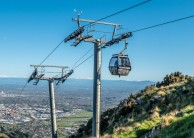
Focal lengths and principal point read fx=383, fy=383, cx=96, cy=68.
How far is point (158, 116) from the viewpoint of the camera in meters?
22.7

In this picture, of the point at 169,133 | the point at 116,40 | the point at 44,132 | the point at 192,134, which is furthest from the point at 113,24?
the point at 44,132

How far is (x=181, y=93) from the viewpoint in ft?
95.0

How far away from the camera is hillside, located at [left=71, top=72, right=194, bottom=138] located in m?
16.2

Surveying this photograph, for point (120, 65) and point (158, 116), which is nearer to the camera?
point (120, 65)

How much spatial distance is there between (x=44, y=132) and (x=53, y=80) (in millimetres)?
91247

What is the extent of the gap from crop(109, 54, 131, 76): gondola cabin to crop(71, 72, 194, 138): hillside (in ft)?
9.69

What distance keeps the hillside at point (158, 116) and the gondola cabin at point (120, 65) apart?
2953mm

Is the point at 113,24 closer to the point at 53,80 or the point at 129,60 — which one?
the point at 129,60

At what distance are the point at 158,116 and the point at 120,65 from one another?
4.52m

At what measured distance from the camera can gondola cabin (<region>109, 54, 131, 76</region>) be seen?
804 inches

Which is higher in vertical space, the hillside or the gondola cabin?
the gondola cabin

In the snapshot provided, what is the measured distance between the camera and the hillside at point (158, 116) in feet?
53.3

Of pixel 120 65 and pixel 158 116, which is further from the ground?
pixel 120 65

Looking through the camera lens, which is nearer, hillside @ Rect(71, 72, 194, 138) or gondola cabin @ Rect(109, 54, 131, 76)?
hillside @ Rect(71, 72, 194, 138)
